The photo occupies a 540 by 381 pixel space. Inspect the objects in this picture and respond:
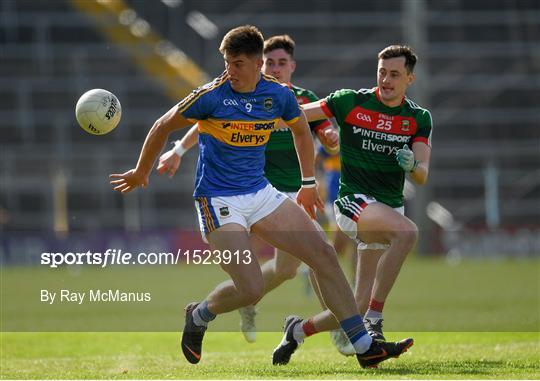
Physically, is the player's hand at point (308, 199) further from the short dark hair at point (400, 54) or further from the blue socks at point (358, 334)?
the short dark hair at point (400, 54)

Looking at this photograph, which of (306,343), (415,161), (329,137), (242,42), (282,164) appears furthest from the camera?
(306,343)

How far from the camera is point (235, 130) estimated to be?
737cm

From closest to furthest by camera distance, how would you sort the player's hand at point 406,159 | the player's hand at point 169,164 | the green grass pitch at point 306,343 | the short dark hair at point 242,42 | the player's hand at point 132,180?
the short dark hair at point 242,42
the player's hand at point 132,180
the green grass pitch at point 306,343
the player's hand at point 406,159
the player's hand at point 169,164

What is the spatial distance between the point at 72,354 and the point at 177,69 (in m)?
20.8

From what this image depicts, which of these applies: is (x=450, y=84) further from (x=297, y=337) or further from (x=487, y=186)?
(x=297, y=337)

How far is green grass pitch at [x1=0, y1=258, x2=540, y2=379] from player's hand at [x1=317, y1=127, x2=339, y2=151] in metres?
1.75

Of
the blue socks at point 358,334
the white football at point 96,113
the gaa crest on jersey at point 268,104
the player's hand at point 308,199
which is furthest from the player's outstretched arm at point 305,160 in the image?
the white football at point 96,113

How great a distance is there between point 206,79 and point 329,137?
20369 millimetres

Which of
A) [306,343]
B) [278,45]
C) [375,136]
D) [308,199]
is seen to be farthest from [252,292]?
[306,343]

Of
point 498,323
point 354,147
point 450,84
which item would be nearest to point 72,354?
point 354,147

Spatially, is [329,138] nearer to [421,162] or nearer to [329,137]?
[329,137]

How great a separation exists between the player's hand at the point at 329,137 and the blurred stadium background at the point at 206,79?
1842cm

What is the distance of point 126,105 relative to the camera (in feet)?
97.3

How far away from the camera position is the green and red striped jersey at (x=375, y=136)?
842 centimetres
